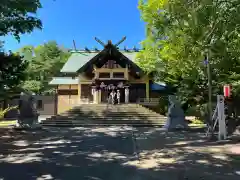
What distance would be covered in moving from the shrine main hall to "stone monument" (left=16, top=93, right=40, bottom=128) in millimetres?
11014

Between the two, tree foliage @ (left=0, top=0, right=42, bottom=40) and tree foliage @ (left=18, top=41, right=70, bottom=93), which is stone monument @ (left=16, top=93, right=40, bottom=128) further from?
tree foliage @ (left=18, top=41, right=70, bottom=93)

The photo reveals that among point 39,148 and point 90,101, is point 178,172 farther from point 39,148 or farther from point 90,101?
point 90,101

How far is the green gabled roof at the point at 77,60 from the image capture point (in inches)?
1182

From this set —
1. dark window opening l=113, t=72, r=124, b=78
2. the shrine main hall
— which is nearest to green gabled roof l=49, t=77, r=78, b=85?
the shrine main hall

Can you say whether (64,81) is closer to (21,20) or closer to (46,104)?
(46,104)

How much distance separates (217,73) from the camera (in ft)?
40.7

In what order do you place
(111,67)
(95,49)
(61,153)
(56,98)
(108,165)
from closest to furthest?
(108,165), (61,153), (111,67), (56,98), (95,49)

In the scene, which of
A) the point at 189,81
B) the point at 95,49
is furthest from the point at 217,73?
the point at 95,49

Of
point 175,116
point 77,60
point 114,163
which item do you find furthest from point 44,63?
point 114,163

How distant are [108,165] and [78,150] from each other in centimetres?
229

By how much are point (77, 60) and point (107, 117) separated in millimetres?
14507

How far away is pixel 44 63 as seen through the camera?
44281 millimetres

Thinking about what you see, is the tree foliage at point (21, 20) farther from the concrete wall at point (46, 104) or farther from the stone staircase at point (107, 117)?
the concrete wall at point (46, 104)

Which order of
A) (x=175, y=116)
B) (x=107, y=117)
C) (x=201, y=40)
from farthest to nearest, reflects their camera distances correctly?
1. (x=107, y=117)
2. (x=175, y=116)
3. (x=201, y=40)
